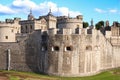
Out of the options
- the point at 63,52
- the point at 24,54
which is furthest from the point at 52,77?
the point at 24,54

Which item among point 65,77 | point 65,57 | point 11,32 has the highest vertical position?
point 11,32

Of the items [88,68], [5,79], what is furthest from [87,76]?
[5,79]

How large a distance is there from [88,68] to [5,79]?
13.6 m

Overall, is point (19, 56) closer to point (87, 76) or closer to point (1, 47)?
point (1, 47)

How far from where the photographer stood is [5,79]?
37531 mm

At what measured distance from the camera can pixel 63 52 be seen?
43.8 m

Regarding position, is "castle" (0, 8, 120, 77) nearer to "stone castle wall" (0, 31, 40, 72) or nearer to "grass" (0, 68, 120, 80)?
"stone castle wall" (0, 31, 40, 72)

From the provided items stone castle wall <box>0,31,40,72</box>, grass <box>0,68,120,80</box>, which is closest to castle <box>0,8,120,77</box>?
stone castle wall <box>0,31,40,72</box>

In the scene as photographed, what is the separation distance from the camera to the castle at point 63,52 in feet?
143

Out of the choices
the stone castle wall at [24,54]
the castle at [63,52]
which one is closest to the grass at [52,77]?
the castle at [63,52]

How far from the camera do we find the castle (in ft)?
143

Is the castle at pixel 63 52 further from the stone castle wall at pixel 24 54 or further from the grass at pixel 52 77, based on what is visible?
the grass at pixel 52 77

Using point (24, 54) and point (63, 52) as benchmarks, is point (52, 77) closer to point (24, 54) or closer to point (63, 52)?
point (63, 52)

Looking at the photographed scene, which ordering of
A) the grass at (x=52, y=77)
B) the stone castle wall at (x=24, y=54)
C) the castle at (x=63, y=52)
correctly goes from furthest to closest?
the stone castle wall at (x=24, y=54) < the castle at (x=63, y=52) < the grass at (x=52, y=77)
